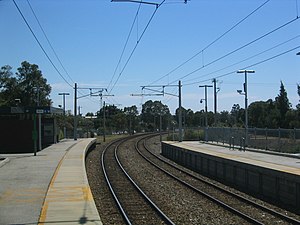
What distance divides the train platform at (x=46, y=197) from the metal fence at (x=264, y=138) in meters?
12.1

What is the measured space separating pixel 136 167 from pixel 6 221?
21798mm

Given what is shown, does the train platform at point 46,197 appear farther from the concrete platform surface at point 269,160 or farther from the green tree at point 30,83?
the green tree at point 30,83

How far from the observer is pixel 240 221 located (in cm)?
1341

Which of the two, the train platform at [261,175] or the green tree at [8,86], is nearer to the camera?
the train platform at [261,175]

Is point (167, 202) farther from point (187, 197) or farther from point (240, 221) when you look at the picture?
point (240, 221)

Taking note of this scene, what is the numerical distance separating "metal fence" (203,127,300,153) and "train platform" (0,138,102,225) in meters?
12.1

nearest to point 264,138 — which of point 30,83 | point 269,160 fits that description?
point 269,160

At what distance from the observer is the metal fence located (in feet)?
90.0

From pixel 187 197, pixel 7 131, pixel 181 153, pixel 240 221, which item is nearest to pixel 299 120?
pixel 181 153

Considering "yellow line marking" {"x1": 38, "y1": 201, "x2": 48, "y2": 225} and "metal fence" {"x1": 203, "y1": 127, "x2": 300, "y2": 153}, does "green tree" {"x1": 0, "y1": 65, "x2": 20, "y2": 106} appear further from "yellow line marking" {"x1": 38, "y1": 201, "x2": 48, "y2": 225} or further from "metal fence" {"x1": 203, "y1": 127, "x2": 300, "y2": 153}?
"yellow line marking" {"x1": 38, "y1": 201, "x2": 48, "y2": 225}

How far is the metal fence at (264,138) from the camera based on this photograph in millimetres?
27447

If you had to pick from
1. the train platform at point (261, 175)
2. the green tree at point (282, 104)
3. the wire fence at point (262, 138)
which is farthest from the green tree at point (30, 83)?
the train platform at point (261, 175)

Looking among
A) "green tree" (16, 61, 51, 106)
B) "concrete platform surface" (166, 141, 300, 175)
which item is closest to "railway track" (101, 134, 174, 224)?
"concrete platform surface" (166, 141, 300, 175)

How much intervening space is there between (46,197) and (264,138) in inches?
819
